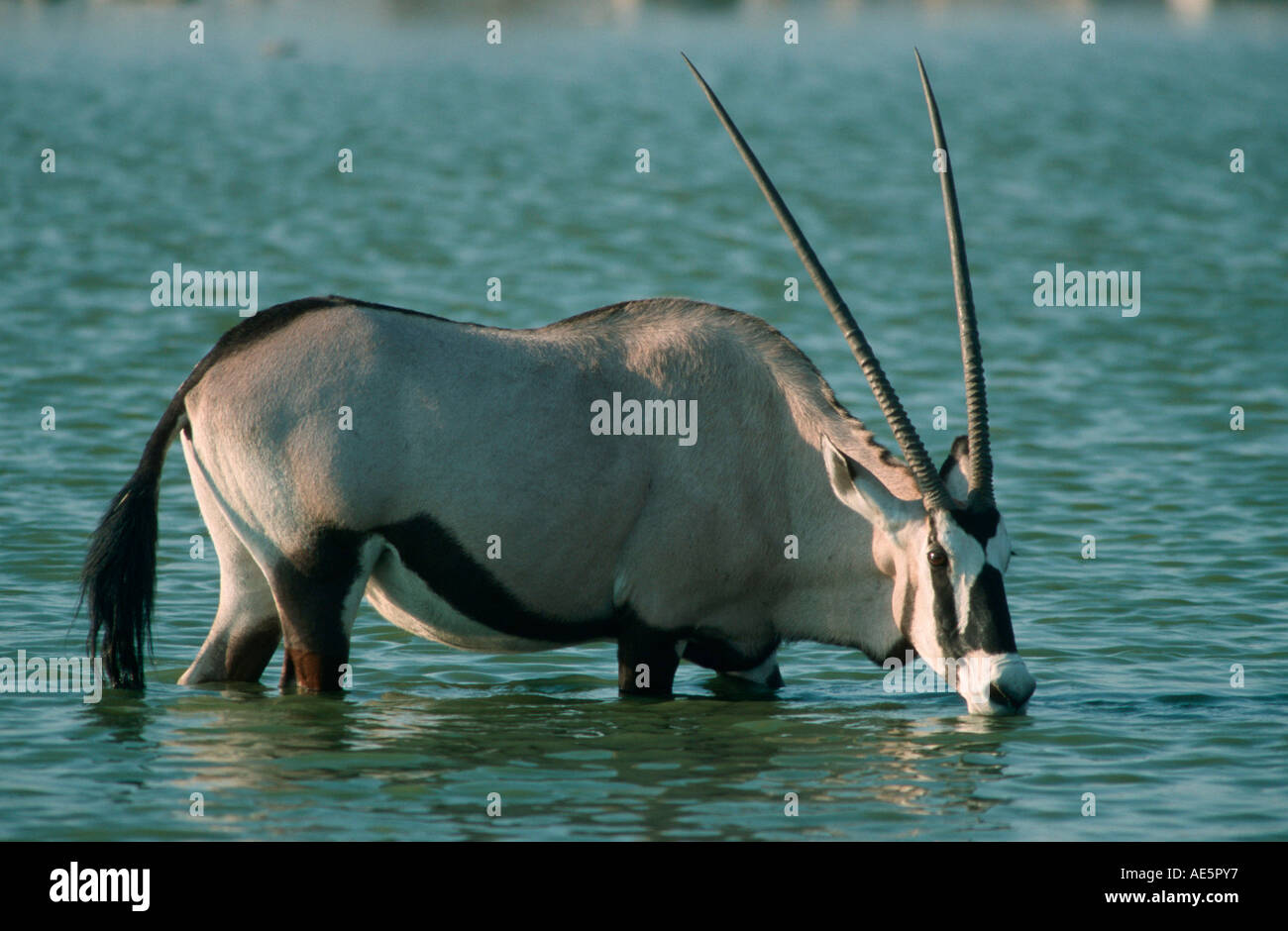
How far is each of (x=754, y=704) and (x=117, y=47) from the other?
5440 centimetres

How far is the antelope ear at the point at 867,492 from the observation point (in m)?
8.98

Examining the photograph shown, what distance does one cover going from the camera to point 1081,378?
19078mm

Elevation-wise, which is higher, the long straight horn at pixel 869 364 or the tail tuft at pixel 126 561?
the long straight horn at pixel 869 364

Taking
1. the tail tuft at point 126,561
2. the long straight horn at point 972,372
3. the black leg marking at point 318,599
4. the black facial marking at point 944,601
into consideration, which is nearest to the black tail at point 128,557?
the tail tuft at point 126,561

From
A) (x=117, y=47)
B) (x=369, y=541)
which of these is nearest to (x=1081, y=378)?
(x=369, y=541)

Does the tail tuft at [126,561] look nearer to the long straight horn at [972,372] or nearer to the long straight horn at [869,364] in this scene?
the long straight horn at [869,364]

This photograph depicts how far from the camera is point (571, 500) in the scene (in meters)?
9.20

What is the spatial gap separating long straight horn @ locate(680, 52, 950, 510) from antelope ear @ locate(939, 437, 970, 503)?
0.15m

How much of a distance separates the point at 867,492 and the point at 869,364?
593 mm

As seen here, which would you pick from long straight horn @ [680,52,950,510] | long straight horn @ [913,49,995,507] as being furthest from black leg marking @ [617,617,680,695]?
long straight horn @ [913,49,995,507]

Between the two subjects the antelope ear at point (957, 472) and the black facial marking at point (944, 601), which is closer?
the black facial marking at point (944, 601)

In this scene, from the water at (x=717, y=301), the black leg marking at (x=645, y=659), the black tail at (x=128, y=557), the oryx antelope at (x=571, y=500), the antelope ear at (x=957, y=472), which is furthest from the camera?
the black tail at (x=128, y=557)

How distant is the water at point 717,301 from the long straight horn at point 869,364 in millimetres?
1264

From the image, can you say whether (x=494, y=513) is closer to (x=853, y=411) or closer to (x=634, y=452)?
(x=634, y=452)
